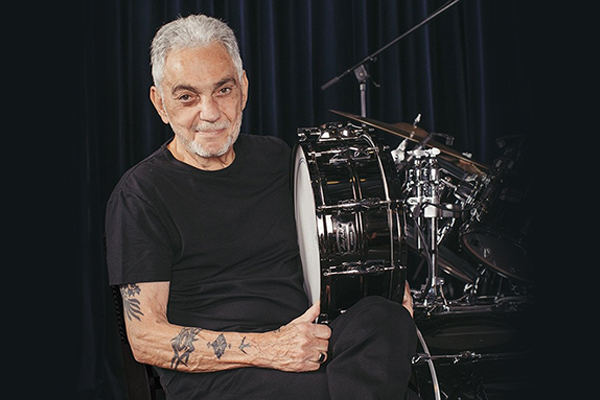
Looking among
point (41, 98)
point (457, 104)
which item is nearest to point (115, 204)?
point (41, 98)

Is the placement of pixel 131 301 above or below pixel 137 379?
above

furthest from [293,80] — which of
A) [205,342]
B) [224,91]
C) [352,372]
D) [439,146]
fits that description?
[352,372]

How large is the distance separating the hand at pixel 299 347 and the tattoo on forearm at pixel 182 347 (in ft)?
0.51

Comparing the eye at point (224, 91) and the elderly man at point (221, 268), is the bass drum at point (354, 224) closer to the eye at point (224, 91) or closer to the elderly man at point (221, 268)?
the elderly man at point (221, 268)

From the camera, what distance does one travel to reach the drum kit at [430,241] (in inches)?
54.7

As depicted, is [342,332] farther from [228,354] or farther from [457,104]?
[457,104]

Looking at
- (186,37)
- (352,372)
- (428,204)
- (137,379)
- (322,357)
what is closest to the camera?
(352,372)

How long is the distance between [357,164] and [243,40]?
1.80 m

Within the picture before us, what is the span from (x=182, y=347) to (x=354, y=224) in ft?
1.41

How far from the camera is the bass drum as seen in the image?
1378 mm

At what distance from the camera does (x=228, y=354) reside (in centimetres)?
136

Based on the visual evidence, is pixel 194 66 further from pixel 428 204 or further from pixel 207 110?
pixel 428 204

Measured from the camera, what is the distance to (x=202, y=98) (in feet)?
5.11

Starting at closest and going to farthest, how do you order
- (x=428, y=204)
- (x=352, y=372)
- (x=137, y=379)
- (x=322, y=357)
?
(x=352, y=372) → (x=322, y=357) → (x=137, y=379) → (x=428, y=204)
